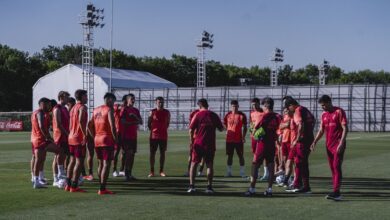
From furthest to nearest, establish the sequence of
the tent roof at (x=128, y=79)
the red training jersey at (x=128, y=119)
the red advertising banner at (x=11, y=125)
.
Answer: the tent roof at (x=128, y=79) < the red advertising banner at (x=11, y=125) < the red training jersey at (x=128, y=119)

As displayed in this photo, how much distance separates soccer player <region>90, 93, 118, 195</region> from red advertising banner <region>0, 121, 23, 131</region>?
54.1 m

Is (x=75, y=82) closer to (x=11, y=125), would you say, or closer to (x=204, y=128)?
(x=11, y=125)

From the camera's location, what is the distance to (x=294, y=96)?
69.0 m

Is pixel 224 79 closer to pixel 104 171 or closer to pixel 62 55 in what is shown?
pixel 62 55

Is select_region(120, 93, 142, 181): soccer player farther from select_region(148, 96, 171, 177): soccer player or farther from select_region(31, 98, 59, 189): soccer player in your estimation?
select_region(31, 98, 59, 189): soccer player

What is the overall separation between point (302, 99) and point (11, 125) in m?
30.7

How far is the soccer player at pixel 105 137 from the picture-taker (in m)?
12.9

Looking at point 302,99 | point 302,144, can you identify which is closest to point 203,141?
point 302,144

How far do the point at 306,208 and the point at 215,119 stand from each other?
3.03 m

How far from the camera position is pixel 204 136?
13203 millimetres

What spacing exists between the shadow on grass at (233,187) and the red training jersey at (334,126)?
1.13 meters

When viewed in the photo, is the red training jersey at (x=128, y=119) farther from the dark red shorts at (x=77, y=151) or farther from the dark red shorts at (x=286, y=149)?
the dark red shorts at (x=286, y=149)

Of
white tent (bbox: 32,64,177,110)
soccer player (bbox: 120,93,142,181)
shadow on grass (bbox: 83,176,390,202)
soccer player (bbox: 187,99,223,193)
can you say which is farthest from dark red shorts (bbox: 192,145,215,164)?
white tent (bbox: 32,64,177,110)

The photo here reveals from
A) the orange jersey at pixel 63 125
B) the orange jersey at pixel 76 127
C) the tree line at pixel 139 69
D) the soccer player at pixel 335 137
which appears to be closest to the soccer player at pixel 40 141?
the orange jersey at pixel 63 125
